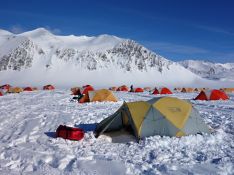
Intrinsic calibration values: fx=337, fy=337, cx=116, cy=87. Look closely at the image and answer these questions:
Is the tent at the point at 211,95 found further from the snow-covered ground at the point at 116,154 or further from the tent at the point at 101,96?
the snow-covered ground at the point at 116,154

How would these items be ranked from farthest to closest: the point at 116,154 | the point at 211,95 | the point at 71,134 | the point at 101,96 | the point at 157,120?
the point at 211,95
the point at 101,96
the point at 157,120
the point at 71,134
the point at 116,154

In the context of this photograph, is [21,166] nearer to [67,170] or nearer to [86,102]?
[67,170]

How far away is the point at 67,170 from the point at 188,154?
364cm

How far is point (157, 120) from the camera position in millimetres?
12383

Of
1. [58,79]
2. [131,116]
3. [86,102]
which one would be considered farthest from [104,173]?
[58,79]

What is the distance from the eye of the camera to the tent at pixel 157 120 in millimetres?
12125

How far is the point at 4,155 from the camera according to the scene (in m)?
10.3

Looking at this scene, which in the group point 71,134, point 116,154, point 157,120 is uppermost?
point 157,120

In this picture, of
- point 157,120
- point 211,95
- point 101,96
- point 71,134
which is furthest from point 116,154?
point 211,95

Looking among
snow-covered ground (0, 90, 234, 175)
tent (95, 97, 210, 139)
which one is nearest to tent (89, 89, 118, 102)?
snow-covered ground (0, 90, 234, 175)

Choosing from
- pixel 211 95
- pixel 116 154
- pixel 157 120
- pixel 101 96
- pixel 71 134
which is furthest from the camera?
pixel 211 95

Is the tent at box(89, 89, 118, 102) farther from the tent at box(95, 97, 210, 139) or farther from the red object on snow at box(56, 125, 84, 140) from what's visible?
the red object on snow at box(56, 125, 84, 140)

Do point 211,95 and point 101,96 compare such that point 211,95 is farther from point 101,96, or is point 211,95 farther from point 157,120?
point 157,120

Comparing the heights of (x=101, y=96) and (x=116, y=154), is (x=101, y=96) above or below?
above
